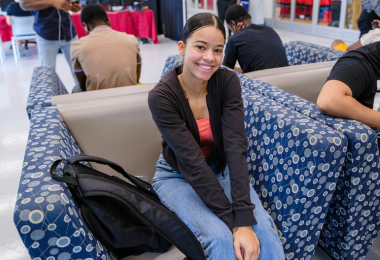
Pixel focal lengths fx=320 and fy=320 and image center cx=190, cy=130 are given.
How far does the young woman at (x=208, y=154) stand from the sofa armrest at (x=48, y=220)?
361 millimetres

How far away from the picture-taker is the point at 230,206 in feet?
3.86

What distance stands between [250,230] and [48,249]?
643 millimetres

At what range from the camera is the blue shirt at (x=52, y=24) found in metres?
3.16

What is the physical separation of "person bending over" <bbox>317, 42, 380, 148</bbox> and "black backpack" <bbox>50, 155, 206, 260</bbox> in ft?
2.46

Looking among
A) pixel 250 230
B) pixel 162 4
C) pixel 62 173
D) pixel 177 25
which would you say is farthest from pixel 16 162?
pixel 162 4

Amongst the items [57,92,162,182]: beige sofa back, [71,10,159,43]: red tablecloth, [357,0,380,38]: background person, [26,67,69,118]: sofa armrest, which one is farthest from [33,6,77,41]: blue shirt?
[71,10,159,43]: red tablecloth

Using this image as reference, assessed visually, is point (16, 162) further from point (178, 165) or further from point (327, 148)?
point (327, 148)

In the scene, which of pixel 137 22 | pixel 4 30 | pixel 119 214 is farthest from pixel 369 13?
pixel 4 30

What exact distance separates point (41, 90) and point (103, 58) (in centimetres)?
64

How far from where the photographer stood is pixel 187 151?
3.98ft

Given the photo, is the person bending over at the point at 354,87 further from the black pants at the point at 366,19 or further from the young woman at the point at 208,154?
the black pants at the point at 366,19

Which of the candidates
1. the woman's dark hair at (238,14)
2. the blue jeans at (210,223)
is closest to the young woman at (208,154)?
the blue jeans at (210,223)

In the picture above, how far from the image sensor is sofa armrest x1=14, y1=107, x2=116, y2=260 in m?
0.86

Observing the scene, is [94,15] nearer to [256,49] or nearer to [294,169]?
[256,49]
